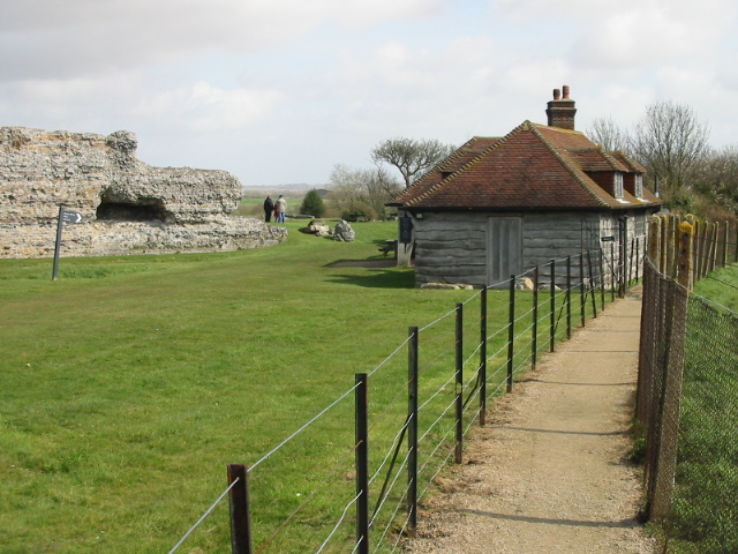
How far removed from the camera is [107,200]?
1436 inches

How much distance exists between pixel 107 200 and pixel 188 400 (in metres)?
26.3

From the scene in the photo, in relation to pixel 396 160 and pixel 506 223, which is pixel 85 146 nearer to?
pixel 506 223

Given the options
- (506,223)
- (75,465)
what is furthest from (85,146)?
(75,465)

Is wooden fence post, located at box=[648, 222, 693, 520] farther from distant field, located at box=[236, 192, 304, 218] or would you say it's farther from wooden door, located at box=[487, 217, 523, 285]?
distant field, located at box=[236, 192, 304, 218]

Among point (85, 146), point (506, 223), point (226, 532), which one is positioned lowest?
point (226, 532)

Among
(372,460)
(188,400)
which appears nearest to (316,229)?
(188,400)

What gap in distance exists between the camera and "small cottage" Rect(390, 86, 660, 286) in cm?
2566

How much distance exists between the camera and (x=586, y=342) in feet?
50.9

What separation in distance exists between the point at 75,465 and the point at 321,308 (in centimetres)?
1204

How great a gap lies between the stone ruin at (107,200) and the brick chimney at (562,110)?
44.3 ft

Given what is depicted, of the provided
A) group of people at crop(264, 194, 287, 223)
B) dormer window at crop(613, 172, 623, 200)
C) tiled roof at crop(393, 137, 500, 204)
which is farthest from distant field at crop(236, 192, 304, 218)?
dormer window at crop(613, 172, 623, 200)

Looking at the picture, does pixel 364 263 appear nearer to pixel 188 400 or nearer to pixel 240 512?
pixel 188 400

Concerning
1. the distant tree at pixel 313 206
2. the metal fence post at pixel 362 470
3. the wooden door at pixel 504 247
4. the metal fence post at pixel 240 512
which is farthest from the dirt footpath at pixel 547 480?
the distant tree at pixel 313 206

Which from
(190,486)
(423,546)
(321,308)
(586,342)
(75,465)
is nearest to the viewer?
(423,546)
